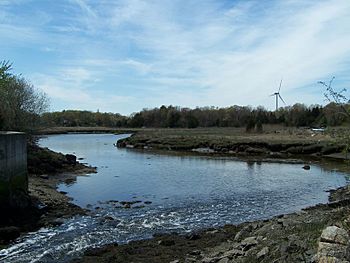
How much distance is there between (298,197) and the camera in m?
28.4

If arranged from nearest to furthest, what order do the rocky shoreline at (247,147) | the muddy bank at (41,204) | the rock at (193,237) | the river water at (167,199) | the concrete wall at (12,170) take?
1. the rock at (193,237)
2. the river water at (167,199)
3. the muddy bank at (41,204)
4. the concrete wall at (12,170)
5. the rocky shoreline at (247,147)

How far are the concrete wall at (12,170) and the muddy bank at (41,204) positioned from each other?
2.03ft

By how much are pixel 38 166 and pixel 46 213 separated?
56.2 ft

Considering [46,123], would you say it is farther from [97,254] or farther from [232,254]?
[232,254]

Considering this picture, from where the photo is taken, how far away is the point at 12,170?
22.8 m

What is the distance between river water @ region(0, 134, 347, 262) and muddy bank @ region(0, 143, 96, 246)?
87 cm

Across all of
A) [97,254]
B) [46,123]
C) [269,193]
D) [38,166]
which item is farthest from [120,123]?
[97,254]

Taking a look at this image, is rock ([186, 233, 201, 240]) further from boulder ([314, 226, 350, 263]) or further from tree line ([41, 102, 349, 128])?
tree line ([41, 102, 349, 128])

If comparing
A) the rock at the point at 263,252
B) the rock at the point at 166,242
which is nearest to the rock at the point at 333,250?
the rock at the point at 263,252

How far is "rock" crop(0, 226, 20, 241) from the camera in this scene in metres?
17.4

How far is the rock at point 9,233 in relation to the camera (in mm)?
17369

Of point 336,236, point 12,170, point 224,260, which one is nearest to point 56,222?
point 12,170

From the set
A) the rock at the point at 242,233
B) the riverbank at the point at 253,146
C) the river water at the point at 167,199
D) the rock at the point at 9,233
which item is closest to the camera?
the rock at the point at 242,233

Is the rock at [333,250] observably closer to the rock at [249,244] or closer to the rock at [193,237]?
the rock at [249,244]
